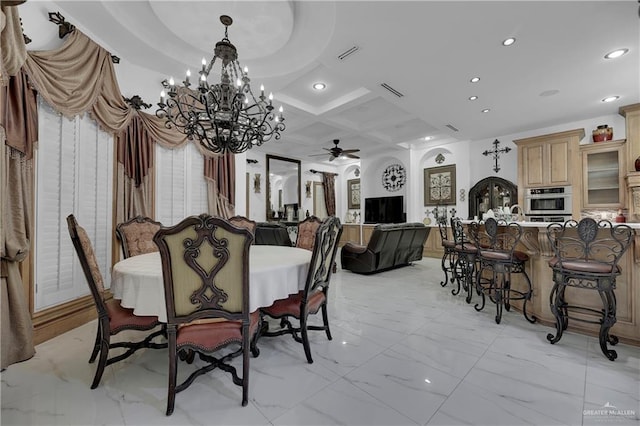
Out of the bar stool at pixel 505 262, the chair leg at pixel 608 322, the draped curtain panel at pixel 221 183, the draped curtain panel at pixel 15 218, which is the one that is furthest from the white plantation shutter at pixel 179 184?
the chair leg at pixel 608 322

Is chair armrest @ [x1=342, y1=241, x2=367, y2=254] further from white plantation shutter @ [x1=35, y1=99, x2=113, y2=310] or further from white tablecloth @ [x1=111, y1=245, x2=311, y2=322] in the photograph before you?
white plantation shutter @ [x1=35, y1=99, x2=113, y2=310]

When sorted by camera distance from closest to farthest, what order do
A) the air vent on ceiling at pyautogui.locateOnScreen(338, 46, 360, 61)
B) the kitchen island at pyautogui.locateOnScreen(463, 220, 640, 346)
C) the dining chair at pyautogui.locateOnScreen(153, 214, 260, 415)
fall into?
the dining chair at pyautogui.locateOnScreen(153, 214, 260, 415) → the kitchen island at pyautogui.locateOnScreen(463, 220, 640, 346) → the air vent on ceiling at pyautogui.locateOnScreen(338, 46, 360, 61)

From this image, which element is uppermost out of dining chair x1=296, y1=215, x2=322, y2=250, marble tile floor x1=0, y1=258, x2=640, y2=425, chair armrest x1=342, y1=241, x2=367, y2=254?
dining chair x1=296, y1=215, x2=322, y2=250

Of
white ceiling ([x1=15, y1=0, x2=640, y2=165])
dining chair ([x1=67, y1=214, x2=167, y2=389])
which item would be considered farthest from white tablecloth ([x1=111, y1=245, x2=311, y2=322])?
white ceiling ([x1=15, y1=0, x2=640, y2=165])

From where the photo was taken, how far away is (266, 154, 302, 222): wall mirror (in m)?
8.02

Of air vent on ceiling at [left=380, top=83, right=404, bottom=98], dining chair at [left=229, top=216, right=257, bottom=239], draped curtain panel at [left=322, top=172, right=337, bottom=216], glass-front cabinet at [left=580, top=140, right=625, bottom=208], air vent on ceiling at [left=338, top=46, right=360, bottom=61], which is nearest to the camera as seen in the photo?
air vent on ceiling at [left=338, top=46, right=360, bottom=61]

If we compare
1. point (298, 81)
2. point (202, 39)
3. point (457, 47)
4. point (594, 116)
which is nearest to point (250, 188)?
point (298, 81)

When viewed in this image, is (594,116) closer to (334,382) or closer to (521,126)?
(521,126)

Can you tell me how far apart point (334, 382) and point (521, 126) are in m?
6.32

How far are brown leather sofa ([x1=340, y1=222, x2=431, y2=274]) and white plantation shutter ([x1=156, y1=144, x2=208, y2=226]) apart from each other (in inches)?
108

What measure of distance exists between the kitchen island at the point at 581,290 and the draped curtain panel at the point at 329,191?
265 inches

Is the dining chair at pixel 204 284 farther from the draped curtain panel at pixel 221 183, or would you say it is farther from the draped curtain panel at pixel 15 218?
the draped curtain panel at pixel 221 183

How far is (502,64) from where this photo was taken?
3266 mm

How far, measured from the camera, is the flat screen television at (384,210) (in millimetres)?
8102
